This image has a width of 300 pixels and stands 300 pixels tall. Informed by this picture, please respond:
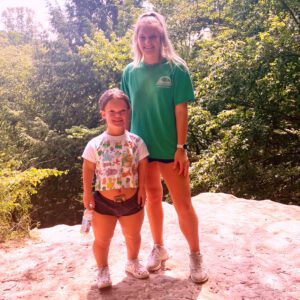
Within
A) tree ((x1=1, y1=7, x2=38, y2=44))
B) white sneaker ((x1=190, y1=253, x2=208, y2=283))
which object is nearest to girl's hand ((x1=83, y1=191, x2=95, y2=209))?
white sneaker ((x1=190, y1=253, x2=208, y2=283))

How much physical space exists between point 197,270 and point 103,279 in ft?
2.37

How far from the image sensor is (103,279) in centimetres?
269

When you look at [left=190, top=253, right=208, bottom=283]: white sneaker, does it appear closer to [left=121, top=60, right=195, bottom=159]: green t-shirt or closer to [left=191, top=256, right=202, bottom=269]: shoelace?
[left=191, top=256, right=202, bottom=269]: shoelace

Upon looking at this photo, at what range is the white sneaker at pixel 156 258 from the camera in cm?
293

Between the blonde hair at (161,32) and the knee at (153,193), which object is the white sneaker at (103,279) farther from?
the blonde hair at (161,32)

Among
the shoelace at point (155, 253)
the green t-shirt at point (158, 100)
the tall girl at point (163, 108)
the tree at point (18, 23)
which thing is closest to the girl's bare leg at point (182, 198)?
the tall girl at point (163, 108)

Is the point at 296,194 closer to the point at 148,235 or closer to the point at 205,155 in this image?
the point at 205,155

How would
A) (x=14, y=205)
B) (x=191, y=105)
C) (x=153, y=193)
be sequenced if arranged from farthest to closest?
(x=191, y=105)
(x=14, y=205)
(x=153, y=193)

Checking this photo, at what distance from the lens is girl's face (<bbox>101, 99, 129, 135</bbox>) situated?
8.25 feet

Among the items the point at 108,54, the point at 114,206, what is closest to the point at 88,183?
the point at 114,206

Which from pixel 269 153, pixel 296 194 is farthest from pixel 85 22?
pixel 296 194

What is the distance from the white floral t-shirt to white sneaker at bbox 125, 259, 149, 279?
69cm

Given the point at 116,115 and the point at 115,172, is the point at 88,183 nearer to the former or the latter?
the point at 115,172

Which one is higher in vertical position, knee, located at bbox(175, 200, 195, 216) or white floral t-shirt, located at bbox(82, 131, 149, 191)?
white floral t-shirt, located at bbox(82, 131, 149, 191)
